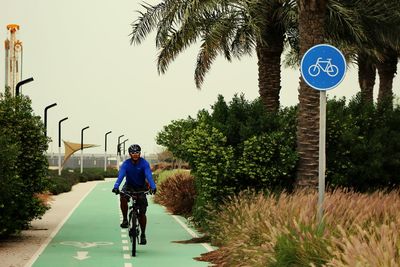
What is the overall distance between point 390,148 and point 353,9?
604 centimetres

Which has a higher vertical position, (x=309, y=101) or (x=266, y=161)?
(x=309, y=101)

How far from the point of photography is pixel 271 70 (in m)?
24.6

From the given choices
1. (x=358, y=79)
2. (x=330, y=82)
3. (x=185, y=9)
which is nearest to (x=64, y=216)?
(x=185, y=9)

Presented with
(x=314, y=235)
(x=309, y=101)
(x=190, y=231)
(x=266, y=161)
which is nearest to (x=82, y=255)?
(x=266, y=161)

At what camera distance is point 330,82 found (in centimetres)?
1125

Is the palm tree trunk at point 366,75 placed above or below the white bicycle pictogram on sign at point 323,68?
above

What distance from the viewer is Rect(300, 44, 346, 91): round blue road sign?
1119cm

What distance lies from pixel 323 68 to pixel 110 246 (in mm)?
6984

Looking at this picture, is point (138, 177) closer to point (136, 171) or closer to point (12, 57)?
point (136, 171)

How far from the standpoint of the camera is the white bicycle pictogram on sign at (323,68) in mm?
11195

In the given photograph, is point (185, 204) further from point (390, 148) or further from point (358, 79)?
point (358, 79)

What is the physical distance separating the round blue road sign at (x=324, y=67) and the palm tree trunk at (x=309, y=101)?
7.19m

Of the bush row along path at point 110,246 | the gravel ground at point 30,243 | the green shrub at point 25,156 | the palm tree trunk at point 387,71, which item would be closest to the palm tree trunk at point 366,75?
the palm tree trunk at point 387,71

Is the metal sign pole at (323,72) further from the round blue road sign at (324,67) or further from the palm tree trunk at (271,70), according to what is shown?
the palm tree trunk at (271,70)
